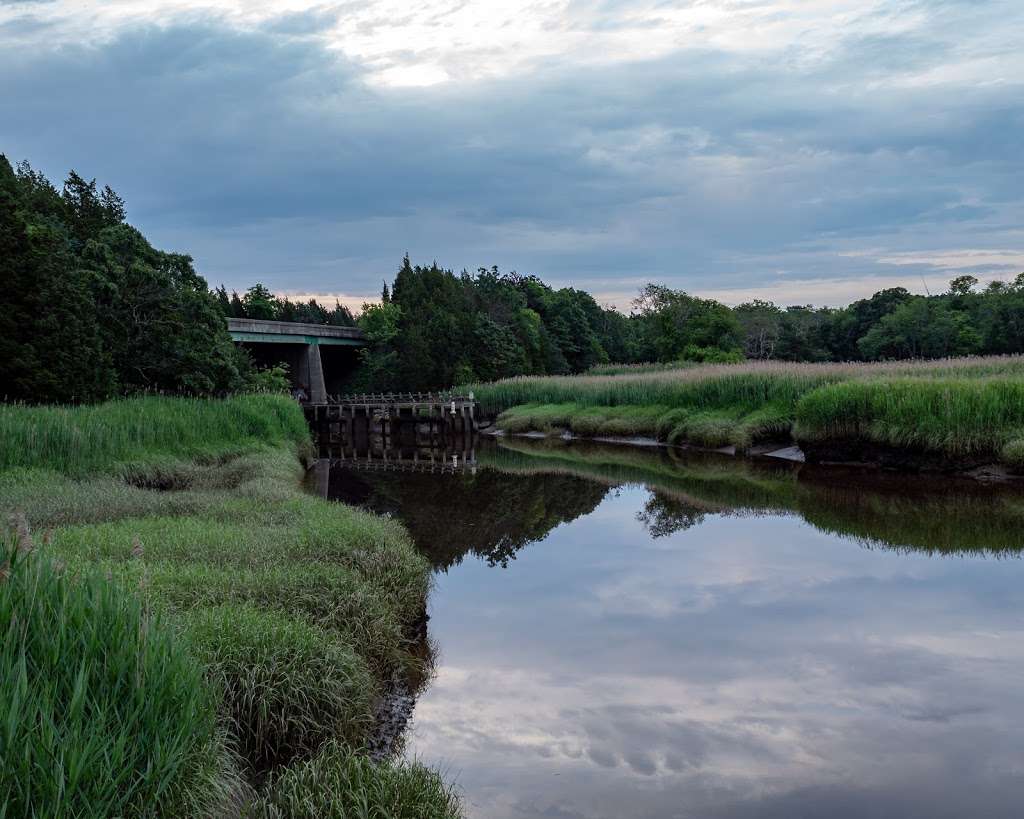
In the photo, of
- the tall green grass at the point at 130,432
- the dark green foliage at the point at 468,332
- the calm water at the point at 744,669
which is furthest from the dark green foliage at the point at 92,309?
the dark green foliage at the point at 468,332

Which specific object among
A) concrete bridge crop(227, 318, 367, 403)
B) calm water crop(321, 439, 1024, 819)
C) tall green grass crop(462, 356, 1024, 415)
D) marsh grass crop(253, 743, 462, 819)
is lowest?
calm water crop(321, 439, 1024, 819)

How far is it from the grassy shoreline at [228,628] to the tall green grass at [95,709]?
1 cm

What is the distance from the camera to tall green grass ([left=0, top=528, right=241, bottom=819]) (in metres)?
3.42

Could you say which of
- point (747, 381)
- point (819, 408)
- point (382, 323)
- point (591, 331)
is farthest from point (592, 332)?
point (819, 408)

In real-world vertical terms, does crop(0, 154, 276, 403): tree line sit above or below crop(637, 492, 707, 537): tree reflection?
above

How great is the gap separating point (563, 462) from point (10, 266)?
16463mm

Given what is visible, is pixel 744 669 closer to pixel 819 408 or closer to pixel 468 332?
pixel 819 408

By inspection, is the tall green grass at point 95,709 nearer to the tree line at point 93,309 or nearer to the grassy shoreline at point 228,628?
the grassy shoreline at point 228,628

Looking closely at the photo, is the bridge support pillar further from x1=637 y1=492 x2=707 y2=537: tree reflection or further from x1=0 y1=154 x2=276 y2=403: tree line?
x1=637 y1=492 x2=707 y2=537: tree reflection

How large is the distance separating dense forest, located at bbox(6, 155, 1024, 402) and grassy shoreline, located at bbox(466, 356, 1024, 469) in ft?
45.9

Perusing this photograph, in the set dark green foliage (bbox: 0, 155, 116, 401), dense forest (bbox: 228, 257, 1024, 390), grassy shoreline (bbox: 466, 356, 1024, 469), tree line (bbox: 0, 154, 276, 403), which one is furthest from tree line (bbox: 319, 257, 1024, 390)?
dark green foliage (bbox: 0, 155, 116, 401)

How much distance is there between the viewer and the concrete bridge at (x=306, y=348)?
53.3 meters

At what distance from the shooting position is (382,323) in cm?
6600

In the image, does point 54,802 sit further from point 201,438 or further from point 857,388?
point 857,388
